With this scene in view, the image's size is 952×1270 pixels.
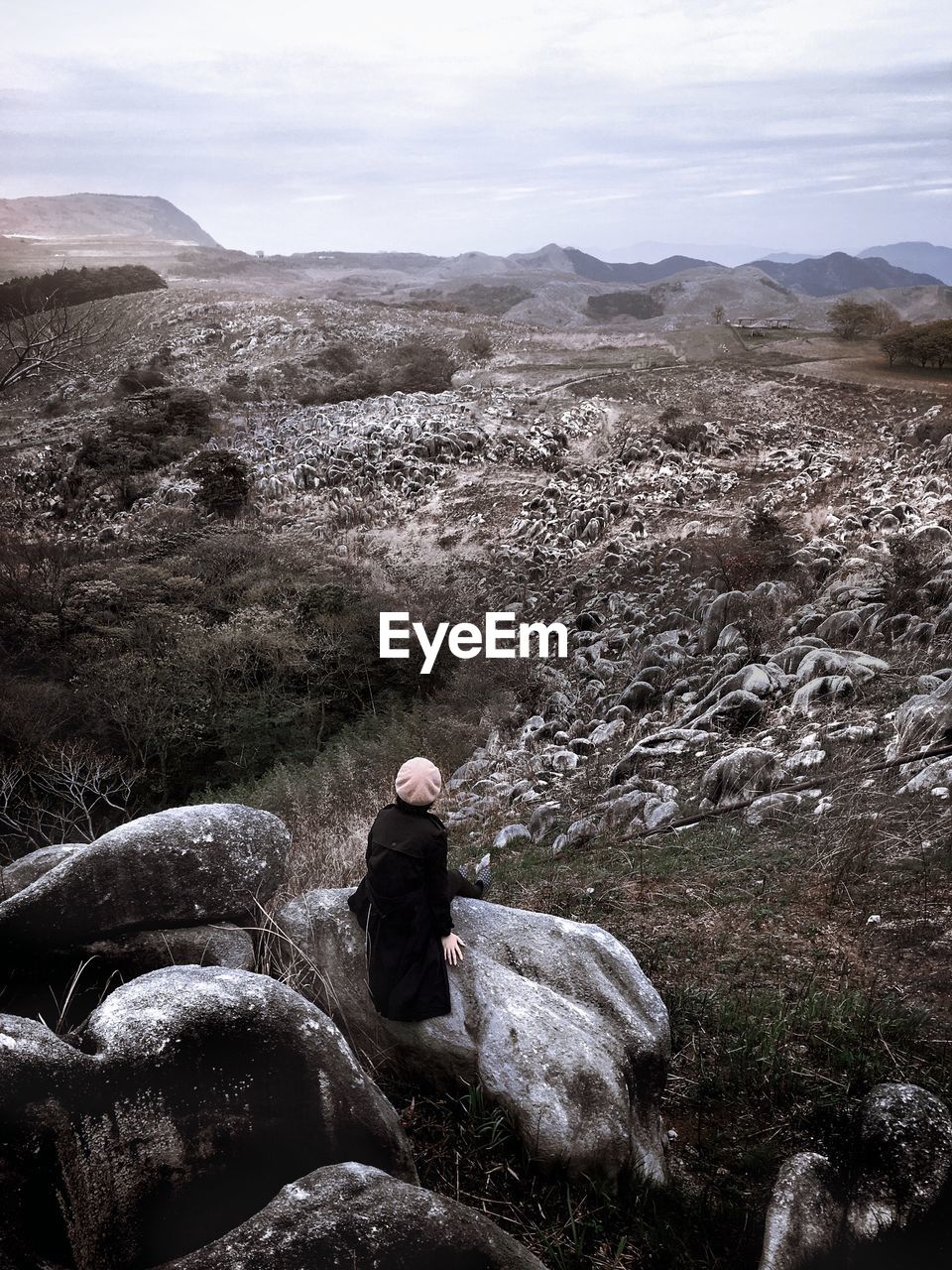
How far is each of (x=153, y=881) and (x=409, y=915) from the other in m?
1.01

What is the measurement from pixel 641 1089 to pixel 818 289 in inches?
956

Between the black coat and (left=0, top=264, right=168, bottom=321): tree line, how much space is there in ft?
56.5

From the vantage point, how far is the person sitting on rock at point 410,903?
2.70 metres

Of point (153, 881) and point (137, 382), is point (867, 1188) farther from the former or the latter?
point (137, 382)

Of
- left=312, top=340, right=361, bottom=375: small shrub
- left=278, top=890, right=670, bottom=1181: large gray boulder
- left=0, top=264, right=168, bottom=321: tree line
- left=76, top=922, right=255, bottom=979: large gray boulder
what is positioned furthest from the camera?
left=312, top=340, right=361, bottom=375: small shrub

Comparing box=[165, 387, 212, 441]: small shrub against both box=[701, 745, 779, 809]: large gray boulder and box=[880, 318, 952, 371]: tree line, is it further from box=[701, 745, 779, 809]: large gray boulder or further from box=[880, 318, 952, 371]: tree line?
box=[701, 745, 779, 809]: large gray boulder

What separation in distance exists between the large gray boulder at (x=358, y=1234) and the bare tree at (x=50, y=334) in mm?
11382

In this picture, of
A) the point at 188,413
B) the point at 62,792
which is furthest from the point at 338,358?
the point at 62,792

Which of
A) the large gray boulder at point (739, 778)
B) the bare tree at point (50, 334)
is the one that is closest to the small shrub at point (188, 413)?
the bare tree at point (50, 334)

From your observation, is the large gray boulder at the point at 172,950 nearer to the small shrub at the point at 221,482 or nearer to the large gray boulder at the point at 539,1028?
the large gray boulder at the point at 539,1028

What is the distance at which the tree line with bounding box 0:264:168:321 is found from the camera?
59.3 feet

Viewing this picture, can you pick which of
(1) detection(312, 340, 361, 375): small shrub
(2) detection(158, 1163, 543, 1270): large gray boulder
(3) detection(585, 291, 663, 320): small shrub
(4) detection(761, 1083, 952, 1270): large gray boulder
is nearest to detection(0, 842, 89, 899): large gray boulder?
(2) detection(158, 1163, 543, 1270): large gray boulder

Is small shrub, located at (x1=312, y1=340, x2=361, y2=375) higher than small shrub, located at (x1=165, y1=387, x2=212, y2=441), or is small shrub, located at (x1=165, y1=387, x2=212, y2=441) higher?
small shrub, located at (x1=312, y1=340, x2=361, y2=375)

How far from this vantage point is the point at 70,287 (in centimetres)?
2197
